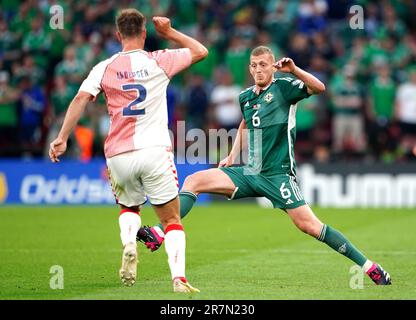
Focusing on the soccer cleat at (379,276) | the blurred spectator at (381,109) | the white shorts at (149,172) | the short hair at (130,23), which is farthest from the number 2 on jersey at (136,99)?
the blurred spectator at (381,109)

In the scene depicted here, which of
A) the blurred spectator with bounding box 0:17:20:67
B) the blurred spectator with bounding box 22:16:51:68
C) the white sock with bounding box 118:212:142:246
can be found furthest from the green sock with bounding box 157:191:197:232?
the blurred spectator with bounding box 0:17:20:67

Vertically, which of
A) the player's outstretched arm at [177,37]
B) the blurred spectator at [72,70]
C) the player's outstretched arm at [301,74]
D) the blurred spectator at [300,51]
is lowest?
the player's outstretched arm at [301,74]

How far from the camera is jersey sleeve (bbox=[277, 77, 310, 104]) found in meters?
9.70

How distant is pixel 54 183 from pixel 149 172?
13.2m

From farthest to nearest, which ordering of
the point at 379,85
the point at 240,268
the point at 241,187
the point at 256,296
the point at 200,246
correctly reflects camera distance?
the point at 379,85
the point at 200,246
the point at 240,268
the point at 241,187
the point at 256,296

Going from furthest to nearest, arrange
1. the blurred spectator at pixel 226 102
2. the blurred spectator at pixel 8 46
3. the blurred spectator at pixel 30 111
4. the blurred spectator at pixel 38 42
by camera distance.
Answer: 1. the blurred spectator at pixel 8 46
2. the blurred spectator at pixel 38 42
3. the blurred spectator at pixel 30 111
4. the blurred spectator at pixel 226 102

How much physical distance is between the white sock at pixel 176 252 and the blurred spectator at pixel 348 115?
1302 centimetres

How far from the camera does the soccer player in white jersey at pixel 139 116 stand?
8.34 m

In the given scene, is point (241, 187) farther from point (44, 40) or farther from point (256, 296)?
point (44, 40)

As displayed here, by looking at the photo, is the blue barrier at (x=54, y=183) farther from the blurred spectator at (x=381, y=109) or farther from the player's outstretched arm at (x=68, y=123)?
the player's outstretched arm at (x=68, y=123)

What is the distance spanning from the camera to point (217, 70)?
22016 mm

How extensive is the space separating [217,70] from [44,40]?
14.3 feet

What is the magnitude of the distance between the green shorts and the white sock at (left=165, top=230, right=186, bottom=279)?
60.4 inches

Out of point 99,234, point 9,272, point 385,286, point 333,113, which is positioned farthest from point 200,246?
point 333,113
